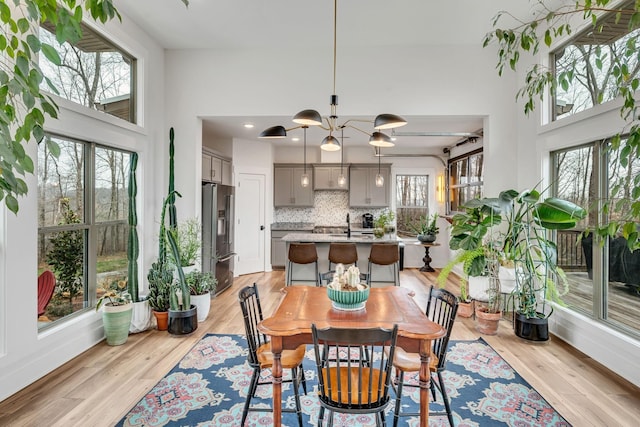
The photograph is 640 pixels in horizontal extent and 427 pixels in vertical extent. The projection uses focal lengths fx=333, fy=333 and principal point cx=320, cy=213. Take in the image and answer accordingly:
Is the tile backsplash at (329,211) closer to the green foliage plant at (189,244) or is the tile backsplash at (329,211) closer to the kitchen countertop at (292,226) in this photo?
the kitchen countertop at (292,226)

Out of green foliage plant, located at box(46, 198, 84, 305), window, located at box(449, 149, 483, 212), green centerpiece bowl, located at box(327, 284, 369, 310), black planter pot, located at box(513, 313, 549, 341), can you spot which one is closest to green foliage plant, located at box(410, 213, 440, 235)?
window, located at box(449, 149, 483, 212)

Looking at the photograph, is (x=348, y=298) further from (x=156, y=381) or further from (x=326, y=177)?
(x=326, y=177)

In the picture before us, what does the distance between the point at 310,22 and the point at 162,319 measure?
3848mm

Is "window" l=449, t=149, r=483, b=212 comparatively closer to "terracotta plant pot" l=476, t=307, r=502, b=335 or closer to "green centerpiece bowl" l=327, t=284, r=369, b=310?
"terracotta plant pot" l=476, t=307, r=502, b=335

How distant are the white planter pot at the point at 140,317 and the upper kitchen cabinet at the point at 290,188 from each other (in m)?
4.13

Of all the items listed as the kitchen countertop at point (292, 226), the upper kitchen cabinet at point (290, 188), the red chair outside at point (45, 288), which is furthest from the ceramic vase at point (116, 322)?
the upper kitchen cabinet at point (290, 188)

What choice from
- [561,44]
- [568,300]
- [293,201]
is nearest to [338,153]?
[293,201]

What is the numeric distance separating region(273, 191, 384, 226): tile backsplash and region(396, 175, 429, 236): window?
74cm

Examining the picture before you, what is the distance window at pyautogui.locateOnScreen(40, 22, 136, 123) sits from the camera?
304cm

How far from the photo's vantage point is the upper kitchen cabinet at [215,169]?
16.9 feet

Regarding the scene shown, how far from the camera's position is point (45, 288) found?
117 inches

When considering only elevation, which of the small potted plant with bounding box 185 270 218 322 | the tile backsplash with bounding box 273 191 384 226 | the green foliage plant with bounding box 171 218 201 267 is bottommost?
the small potted plant with bounding box 185 270 218 322

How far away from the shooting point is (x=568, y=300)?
12.3 feet

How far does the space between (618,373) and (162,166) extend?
540 cm
